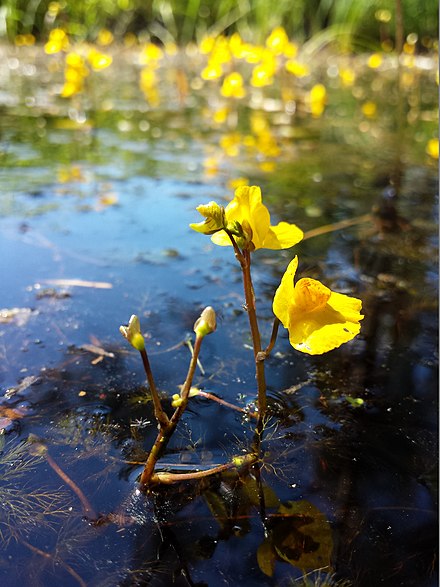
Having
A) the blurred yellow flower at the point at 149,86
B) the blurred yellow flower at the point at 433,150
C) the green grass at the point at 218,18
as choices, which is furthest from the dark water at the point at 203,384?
the green grass at the point at 218,18

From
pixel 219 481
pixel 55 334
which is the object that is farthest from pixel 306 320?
pixel 55 334

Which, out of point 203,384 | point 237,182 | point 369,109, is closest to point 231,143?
point 237,182

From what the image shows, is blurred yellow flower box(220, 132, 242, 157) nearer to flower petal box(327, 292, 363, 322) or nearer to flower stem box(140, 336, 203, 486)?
flower petal box(327, 292, 363, 322)

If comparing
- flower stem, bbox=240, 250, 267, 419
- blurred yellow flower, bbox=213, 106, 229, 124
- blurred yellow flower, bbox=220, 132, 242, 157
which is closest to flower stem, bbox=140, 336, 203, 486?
flower stem, bbox=240, 250, 267, 419

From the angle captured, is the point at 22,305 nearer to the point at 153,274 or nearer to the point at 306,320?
the point at 153,274

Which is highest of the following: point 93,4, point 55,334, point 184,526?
point 93,4

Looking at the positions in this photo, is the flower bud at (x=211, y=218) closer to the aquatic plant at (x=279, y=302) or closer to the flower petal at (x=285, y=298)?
the aquatic plant at (x=279, y=302)
